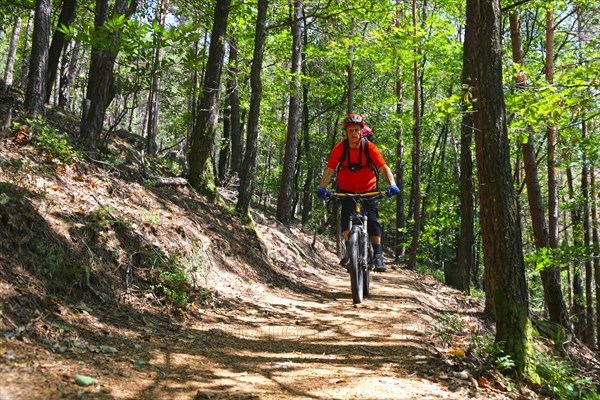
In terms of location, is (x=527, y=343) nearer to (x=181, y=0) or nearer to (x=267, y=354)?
(x=267, y=354)

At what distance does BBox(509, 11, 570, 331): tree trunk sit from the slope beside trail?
3664 mm

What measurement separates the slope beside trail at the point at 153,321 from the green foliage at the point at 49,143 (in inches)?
7.0

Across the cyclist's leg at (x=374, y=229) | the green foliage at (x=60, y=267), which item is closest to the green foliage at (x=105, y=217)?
the green foliage at (x=60, y=267)

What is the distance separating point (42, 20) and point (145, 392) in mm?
6366

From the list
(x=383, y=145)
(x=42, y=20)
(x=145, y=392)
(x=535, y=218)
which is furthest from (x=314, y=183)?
(x=145, y=392)

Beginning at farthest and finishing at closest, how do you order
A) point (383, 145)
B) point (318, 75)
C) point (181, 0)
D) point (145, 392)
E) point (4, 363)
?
point (383, 145) < point (318, 75) < point (181, 0) < point (145, 392) < point (4, 363)

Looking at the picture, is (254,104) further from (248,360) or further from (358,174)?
(248,360)

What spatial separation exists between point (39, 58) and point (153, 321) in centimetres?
487

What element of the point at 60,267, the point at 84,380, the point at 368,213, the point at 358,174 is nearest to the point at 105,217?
the point at 60,267

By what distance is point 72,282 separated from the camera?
390 cm

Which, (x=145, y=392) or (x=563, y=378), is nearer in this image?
(x=145, y=392)

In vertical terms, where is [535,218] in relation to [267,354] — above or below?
above

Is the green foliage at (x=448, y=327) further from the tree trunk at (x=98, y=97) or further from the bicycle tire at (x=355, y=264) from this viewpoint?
the tree trunk at (x=98, y=97)

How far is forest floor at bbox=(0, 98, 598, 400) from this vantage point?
113 inches
